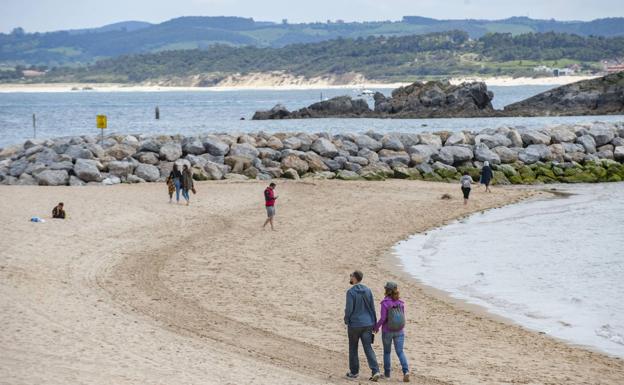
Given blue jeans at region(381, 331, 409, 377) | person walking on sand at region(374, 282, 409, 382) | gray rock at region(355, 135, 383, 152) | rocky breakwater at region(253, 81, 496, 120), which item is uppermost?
person walking on sand at region(374, 282, 409, 382)

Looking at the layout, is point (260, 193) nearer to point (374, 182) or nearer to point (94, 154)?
point (374, 182)

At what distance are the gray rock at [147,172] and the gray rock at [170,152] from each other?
180 cm

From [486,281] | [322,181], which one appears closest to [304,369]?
[486,281]

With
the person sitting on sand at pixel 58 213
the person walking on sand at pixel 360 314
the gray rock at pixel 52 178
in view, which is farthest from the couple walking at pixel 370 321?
the gray rock at pixel 52 178

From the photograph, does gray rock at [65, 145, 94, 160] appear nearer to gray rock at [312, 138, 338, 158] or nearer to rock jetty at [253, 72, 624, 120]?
gray rock at [312, 138, 338, 158]

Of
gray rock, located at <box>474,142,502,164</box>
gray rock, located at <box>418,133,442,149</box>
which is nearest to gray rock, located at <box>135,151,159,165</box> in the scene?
gray rock, located at <box>418,133,442,149</box>

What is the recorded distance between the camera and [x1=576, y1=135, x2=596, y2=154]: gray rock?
43.9 metres

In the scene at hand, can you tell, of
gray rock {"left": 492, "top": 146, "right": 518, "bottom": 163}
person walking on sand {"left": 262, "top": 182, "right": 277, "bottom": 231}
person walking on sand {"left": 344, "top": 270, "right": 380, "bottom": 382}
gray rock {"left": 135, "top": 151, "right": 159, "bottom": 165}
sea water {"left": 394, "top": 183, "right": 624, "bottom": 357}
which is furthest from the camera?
gray rock {"left": 492, "top": 146, "right": 518, "bottom": 163}

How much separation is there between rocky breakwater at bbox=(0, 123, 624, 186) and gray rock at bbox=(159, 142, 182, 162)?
0.05m

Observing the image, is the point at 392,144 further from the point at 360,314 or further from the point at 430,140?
the point at 360,314

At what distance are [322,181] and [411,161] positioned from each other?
5642mm

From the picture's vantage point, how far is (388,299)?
1235 cm

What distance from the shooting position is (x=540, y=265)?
23.0 m

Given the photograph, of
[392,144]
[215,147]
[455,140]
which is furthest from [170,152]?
[455,140]
